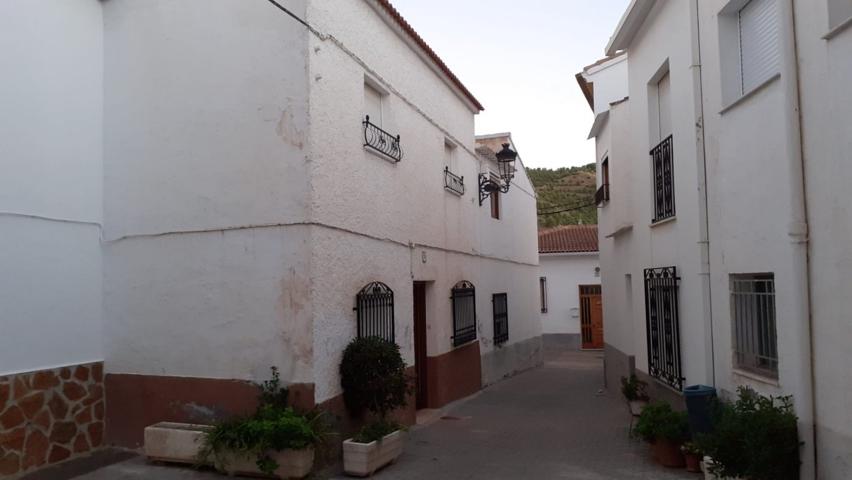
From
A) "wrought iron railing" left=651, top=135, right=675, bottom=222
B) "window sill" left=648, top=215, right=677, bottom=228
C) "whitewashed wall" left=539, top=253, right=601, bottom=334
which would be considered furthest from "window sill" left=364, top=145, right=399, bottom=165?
"whitewashed wall" left=539, top=253, right=601, bottom=334

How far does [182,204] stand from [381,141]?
280 cm

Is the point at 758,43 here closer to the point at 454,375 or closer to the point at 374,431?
the point at 374,431

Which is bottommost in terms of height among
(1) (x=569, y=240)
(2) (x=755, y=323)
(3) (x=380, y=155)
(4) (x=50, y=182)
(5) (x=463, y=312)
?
(5) (x=463, y=312)

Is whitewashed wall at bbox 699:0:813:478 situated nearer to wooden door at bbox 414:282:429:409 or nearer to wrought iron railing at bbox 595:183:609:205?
wooden door at bbox 414:282:429:409

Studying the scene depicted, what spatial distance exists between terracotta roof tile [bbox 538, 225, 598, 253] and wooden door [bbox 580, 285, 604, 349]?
1502mm

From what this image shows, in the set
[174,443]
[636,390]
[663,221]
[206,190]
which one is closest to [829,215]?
[663,221]

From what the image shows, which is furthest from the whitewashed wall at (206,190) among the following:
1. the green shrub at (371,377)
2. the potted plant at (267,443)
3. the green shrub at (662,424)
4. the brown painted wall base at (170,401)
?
the green shrub at (662,424)

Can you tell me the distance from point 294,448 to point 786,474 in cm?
430

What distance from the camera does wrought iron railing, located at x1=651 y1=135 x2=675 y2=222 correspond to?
827cm

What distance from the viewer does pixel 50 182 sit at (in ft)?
24.3

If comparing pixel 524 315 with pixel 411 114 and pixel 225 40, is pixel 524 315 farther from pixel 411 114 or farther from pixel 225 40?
pixel 225 40

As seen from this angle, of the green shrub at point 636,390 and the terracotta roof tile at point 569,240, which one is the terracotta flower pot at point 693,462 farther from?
the terracotta roof tile at point 569,240

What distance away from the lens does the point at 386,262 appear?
912 centimetres

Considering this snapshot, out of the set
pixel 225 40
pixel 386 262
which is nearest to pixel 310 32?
pixel 225 40
